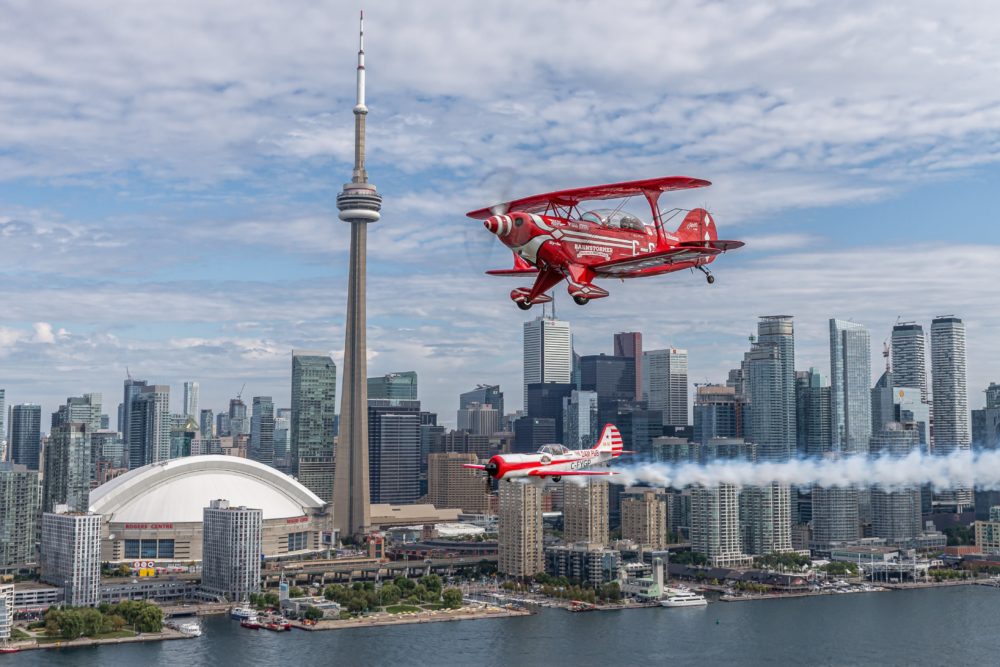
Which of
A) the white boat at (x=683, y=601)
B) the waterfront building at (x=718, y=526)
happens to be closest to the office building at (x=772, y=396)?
the waterfront building at (x=718, y=526)

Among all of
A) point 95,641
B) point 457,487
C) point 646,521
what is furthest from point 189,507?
point 457,487

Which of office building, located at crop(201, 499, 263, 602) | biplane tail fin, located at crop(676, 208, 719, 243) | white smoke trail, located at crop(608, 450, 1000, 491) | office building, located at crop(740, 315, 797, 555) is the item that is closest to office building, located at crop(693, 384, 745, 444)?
office building, located at crop(740, 315, 797, 555)

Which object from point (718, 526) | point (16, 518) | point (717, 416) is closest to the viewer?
point (16, 518)

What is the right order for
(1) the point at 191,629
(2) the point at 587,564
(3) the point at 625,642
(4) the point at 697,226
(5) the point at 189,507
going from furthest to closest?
(5) the point at 189,507 < (2) the point at 587,564 < (1) the point at 191,629 < (3) the point at 625,642 < (4) the point at 697,226

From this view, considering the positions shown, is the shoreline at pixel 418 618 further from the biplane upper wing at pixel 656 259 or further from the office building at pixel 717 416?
the office building at pixel 717 416

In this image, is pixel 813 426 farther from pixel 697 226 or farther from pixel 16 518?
pixel 697 226

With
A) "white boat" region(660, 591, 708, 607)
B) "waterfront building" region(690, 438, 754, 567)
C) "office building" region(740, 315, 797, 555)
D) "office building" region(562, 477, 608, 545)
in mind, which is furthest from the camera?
"office building" region(740, 315, 797, 555)

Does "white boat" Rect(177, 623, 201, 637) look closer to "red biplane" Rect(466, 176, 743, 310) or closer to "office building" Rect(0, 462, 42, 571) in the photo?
"office building" Rect(0, 462, 42, 571)
